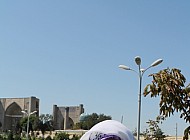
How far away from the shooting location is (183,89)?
4.34 meters

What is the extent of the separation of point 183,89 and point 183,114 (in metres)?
0.27

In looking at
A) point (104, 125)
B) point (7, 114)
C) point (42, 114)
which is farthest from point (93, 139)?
point (7, 114)

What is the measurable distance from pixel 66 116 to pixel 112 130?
9856cm

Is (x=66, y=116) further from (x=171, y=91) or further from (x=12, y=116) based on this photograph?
(x=171, y=91)

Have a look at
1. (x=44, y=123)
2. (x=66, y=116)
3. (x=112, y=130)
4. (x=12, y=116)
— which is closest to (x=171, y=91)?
(x=112, y=130)

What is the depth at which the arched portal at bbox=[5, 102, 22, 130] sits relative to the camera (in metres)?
95.4

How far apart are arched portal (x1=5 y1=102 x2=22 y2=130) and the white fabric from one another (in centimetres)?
9474

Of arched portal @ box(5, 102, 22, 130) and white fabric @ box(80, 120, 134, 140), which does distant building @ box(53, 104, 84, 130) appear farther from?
white fabric @ box(80, 120, 134, 140)

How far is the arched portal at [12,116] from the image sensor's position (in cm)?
9544

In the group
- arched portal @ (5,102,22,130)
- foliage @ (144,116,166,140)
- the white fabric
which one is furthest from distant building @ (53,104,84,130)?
the white fabric

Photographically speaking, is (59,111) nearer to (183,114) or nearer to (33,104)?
(33,104)

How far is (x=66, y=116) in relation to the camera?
9919cm

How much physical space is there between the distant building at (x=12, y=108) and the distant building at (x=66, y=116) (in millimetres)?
7931

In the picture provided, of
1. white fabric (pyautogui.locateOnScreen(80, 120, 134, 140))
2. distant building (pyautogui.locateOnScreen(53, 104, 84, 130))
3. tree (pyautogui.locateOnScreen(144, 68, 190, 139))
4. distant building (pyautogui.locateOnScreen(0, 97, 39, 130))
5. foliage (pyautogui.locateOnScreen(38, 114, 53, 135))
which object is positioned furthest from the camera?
distant building (pyautogui.locateOnScreen(53, 104, 84, 130))
